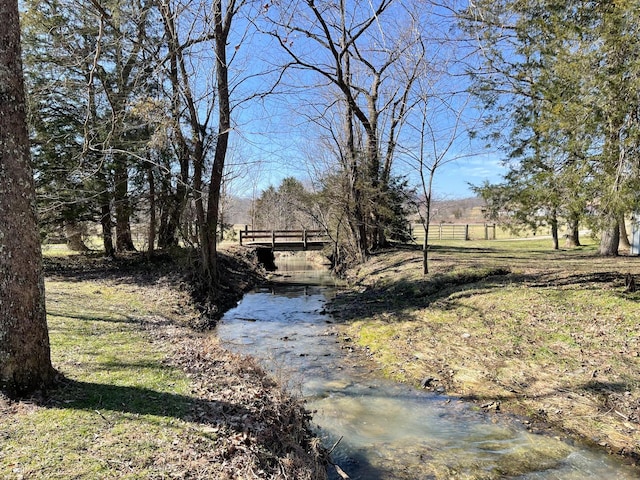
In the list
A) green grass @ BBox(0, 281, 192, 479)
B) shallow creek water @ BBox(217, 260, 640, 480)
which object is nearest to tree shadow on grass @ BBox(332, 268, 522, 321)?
shallow creek water @ BBox(217, 260, 640, 480)

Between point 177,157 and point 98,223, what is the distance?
407cm

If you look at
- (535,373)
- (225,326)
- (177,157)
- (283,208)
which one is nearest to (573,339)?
(535,373)

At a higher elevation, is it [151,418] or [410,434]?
[151,418]

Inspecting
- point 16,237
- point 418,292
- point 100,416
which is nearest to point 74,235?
point 418,292

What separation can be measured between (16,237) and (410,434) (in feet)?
15.8

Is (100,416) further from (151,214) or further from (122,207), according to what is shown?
(122,207)

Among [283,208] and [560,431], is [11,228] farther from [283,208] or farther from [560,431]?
[283,208]

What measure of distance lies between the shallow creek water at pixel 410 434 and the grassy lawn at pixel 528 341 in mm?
427

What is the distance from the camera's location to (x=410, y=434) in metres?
5.07

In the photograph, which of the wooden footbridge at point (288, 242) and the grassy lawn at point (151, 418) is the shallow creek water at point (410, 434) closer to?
the grassy lawn at point (151, 418)

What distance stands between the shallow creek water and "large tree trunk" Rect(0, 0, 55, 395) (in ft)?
10.3

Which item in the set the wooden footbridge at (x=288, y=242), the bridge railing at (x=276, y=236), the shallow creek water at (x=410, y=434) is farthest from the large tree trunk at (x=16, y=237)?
the wooden footbridge at (x=288, y=242)

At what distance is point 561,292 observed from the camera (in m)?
8.48

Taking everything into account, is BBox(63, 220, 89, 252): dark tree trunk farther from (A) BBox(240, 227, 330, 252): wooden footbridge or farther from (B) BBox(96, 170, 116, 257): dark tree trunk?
(A) BBox(240, 227, 330, 252): wooden footbridge
